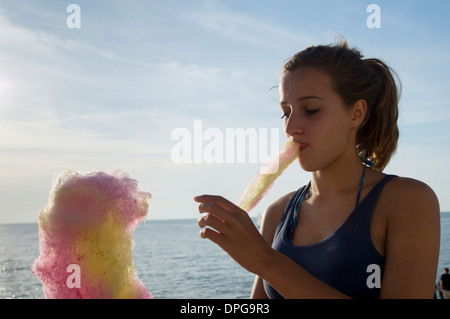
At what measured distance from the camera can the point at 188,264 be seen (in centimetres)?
5028

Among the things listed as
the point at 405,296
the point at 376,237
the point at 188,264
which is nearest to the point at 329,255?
the point at 376,237

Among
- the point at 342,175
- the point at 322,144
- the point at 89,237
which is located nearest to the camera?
the point at 89,237

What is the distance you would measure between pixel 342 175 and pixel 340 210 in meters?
0.21

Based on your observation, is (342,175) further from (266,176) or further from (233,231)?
(233,231)

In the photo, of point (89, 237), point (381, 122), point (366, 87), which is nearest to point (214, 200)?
point (89, 237)

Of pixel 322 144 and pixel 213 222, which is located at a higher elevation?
pixel 322 144

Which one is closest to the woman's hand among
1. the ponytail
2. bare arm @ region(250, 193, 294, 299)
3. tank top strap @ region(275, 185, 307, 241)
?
tank top strap @ region(275, 185, 307, 241)

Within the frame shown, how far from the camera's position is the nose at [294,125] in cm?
207

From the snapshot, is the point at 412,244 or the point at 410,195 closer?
the point at 412,244

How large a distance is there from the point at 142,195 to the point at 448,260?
58.4m

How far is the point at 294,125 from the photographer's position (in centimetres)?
207

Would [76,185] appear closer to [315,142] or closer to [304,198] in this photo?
[315,142]

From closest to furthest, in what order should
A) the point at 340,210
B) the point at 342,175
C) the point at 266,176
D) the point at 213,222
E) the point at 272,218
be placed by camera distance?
the point at 213,222, the point at 266,176, the point at 340,210, the point at 342,175, the point at 272,218

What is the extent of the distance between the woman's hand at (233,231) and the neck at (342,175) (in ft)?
2.75
